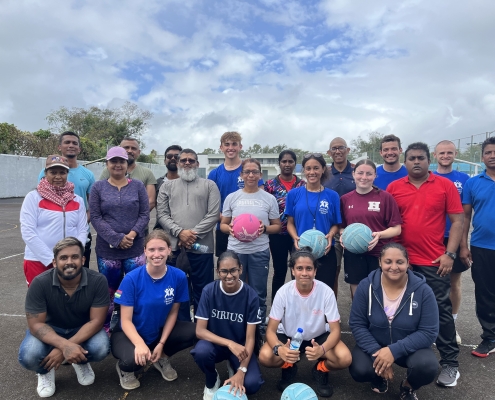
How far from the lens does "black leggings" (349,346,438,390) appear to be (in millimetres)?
3266

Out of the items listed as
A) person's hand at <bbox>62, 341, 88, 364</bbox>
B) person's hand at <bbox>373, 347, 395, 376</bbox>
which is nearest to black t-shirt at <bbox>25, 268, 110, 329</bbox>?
person's hand at <bbox>62, 341, 88, 364</bbox>

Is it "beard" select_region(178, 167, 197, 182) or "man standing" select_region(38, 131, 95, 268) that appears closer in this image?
"beard" select_region(178, 167, 197, 182)

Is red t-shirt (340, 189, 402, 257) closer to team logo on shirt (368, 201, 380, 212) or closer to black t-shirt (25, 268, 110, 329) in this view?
team logo on shirt (368, 201, 380, 212)

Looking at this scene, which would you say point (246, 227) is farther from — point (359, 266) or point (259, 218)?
point (359, 266)

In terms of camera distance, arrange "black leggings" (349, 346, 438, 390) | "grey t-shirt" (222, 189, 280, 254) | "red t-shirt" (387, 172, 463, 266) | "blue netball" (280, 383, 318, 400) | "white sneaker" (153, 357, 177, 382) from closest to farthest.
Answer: "blue netball" (280, 383, 318, 400) → "black leggings" (349, 346, 438, 390) → "white sneaker" (153, 357, 177, 382) → "red t-shirt" (387, 172, 463, 266) → "grey t-shirt" (222, 189, 280, 254)

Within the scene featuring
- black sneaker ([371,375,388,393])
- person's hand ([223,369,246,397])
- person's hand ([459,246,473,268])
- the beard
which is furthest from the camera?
the beard

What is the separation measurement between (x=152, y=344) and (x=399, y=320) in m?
2.33

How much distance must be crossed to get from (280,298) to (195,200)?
1680 mm

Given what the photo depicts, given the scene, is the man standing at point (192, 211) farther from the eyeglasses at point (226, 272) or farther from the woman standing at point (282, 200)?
the eyeglasses at point (226, 272)

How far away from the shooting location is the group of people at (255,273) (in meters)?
3.49

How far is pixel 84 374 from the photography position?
365 centimetres

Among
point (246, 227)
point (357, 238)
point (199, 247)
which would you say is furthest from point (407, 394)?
point (199, 247)

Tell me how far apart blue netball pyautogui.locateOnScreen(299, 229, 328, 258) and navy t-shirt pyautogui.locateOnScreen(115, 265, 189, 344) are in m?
1.44

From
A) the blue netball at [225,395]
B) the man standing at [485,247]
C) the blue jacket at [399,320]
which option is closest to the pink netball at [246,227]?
the blue jacket at [399,320]
